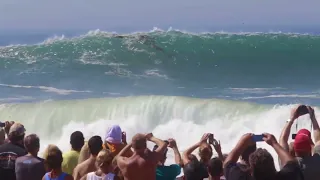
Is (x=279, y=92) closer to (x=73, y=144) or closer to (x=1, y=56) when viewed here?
(x=1, y=56)

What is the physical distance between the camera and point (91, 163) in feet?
16.8

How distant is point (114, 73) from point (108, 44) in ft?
9.07

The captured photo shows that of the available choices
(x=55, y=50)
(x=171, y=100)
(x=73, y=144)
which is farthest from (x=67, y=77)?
(x=73, y=144)

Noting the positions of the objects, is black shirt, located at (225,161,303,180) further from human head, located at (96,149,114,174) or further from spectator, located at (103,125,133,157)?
spectator, located at (103,125,133,157)

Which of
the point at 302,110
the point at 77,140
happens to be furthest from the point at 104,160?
the point at 302,110

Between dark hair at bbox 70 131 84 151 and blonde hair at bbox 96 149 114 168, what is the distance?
0.90 meters

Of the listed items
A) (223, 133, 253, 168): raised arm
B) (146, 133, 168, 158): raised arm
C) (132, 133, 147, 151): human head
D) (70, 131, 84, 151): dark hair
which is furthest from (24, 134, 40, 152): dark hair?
(223, 133, 253, 168): raised arm

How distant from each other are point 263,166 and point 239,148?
0.29 meters

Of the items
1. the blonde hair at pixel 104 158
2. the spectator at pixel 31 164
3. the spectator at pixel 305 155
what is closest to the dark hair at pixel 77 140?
the spectator at pixel 31 164

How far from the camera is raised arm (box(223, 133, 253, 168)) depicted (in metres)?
4.30

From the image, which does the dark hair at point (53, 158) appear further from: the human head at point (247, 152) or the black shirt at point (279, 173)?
the human head at point (247, 152)

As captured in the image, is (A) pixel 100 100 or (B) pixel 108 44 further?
(B) pixel 108 44

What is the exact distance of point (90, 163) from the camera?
201 inches

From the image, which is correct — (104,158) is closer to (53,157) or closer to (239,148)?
(53,157)
